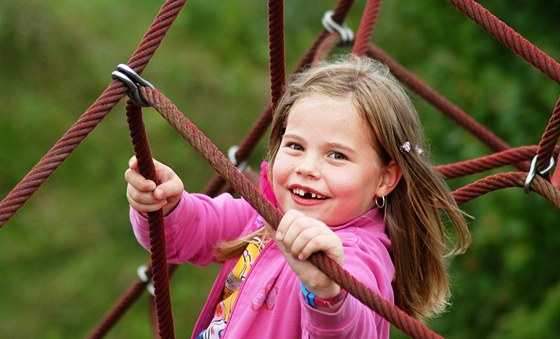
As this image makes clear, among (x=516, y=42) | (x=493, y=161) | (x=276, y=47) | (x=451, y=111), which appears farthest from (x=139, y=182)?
(x=451, y=111)

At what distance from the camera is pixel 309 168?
1220 millimetres

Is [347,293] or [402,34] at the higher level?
[347,293]

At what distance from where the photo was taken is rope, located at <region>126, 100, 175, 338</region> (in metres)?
1.26

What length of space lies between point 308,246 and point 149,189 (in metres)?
0.29

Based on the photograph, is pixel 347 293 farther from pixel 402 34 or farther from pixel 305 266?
pixel 402 34

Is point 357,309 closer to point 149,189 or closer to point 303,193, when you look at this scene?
point 303,193

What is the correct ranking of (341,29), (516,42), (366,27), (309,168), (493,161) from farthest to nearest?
1. (341,29)
2. (366,27)
3. (493,161)
4. (516,42)
5. (309,168)

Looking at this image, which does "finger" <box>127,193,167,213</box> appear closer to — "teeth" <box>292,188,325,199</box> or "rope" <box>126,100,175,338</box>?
"rope" <box>126,100,175,338</box>

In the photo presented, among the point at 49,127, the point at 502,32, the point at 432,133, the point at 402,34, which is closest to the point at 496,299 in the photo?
the point at 432,133

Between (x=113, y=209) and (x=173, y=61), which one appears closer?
(x=113, y=209)

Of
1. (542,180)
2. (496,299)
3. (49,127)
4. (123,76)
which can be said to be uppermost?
(123,76)

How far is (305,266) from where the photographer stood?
1.09m

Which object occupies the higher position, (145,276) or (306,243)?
(306,243)

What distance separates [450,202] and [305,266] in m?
0.33
